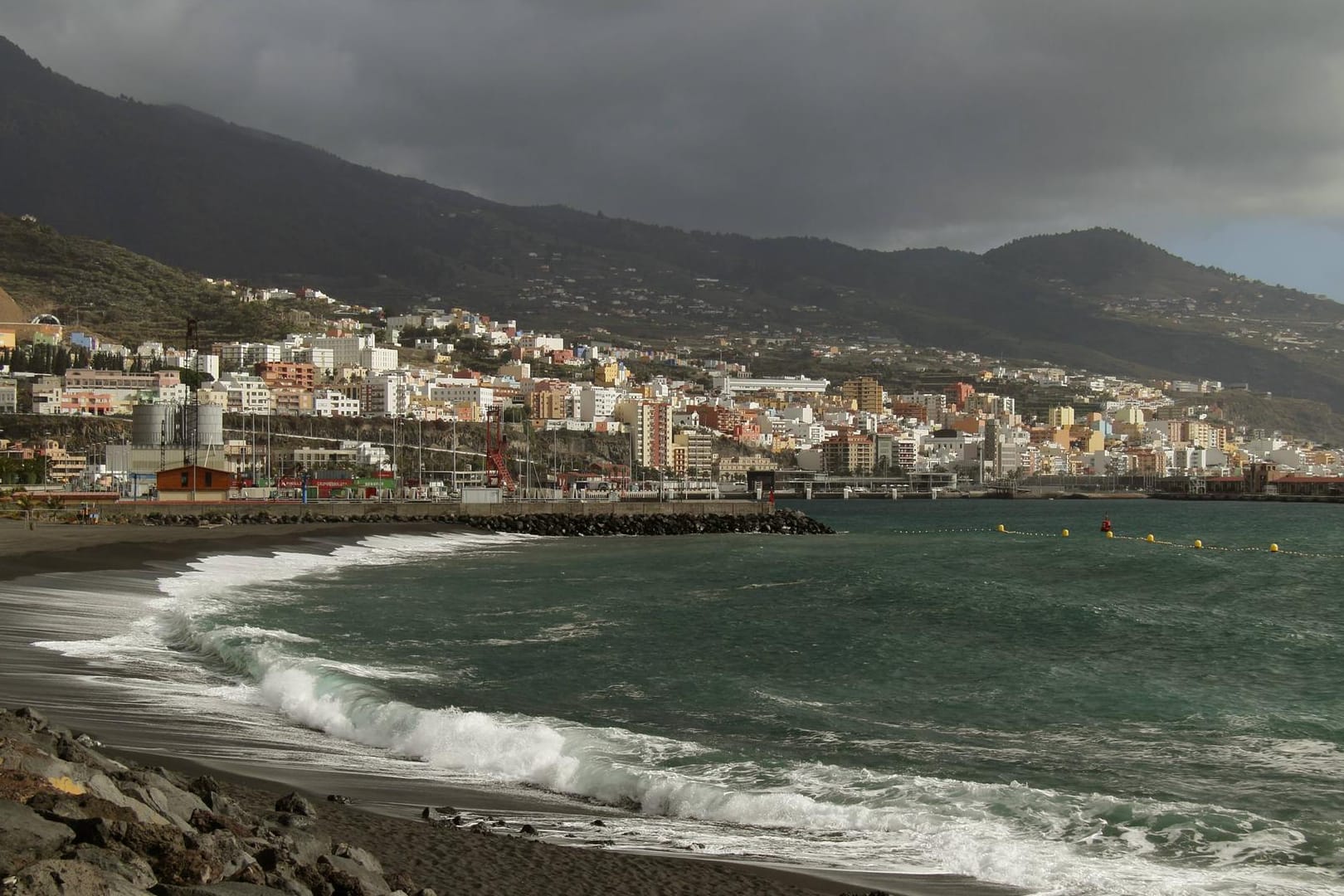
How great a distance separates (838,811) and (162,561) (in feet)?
93.4

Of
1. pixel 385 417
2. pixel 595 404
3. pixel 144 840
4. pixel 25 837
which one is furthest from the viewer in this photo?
pixel 595 404

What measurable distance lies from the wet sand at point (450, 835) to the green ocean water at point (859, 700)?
21.6 inches

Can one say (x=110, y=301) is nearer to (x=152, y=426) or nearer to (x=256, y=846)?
(x=152, y=426)

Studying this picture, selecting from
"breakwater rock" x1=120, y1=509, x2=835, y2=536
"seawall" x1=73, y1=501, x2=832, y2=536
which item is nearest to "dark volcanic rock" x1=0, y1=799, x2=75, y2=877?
"seawall" x1=73, y1=501, x2=832, y2=536

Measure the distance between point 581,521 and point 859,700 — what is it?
52517 millimetres

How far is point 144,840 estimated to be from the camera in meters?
6.56

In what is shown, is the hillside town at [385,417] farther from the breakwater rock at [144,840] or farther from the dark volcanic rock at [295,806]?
the breakwater rock at [144,840]

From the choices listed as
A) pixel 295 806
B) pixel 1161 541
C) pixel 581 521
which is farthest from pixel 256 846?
pixel 581 521

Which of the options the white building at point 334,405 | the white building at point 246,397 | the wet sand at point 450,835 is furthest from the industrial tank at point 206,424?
the wet sand at point 450,835

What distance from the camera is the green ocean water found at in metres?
10.3

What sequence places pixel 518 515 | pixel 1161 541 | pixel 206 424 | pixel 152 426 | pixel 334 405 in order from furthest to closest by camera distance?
pixel 334 405 < pixel 152 426 < pixel 206 424 < pixel 518 515 < pixel 1161 541

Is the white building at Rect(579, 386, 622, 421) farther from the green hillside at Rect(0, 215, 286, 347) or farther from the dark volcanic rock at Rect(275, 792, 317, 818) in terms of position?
the dark volcanic rock at Rect(275, 792, 317, 818)

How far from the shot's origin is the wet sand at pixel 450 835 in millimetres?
8430

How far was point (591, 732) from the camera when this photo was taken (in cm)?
1334
